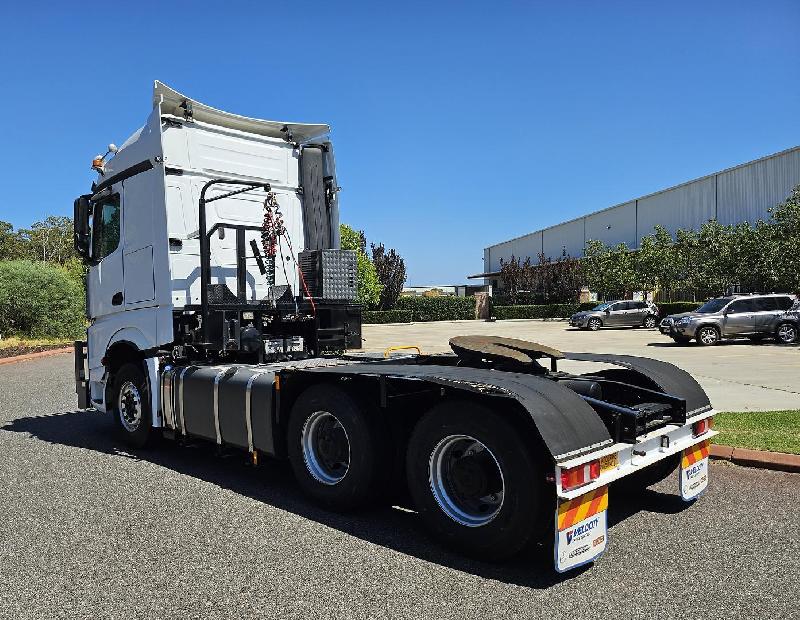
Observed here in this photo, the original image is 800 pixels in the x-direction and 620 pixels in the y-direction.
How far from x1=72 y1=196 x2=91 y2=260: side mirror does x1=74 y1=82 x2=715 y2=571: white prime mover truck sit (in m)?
0.02

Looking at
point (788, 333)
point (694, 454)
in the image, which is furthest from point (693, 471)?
point (788, 333)

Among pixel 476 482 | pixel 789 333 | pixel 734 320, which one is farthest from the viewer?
pixel 734 320

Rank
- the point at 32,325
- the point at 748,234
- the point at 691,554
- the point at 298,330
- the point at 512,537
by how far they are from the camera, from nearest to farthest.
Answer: the point at 512,537 → the point at 691,554 → the point at 298,330 → the point at 32,325 → the point at 748,234

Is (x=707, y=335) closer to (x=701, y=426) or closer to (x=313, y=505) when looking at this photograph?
(x=701, y=426)

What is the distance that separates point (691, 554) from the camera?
172 inches

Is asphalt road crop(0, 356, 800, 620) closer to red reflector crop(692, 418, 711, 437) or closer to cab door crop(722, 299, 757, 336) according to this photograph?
red reflector crop(692, 418, 711, 437)

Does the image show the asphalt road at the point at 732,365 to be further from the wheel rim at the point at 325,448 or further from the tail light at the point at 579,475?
the tail light at the point at 579,475

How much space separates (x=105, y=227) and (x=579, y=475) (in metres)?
6.39

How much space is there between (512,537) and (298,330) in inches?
169

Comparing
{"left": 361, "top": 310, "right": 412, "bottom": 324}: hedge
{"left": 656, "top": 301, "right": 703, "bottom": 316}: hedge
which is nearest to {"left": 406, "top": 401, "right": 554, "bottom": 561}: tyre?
{"left": 656, "top": 301, "right": 703, "bottom": 316}: hedge

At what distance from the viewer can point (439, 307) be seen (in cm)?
5812

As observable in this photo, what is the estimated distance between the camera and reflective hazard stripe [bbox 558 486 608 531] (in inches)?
152

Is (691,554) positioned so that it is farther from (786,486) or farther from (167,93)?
(167,93)

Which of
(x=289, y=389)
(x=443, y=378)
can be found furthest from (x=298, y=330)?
(x=443, y=378)
